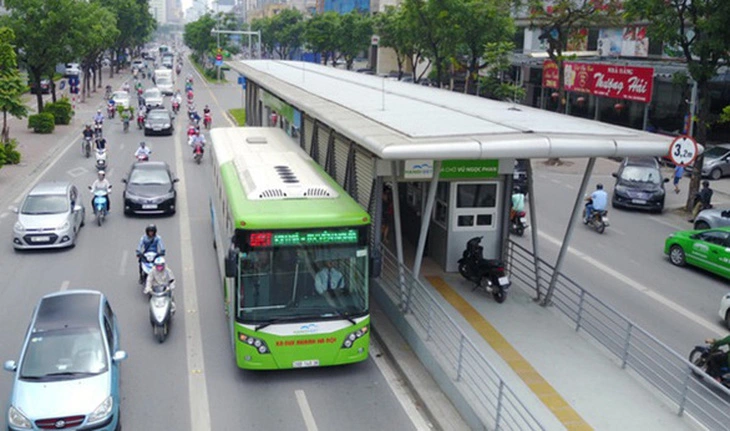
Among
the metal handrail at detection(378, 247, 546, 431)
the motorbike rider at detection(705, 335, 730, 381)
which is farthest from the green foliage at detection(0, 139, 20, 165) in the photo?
the motorbike rider at detection(705, 335, 730, 381)

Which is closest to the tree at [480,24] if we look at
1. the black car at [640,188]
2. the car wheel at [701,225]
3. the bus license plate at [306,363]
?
the black car at [640,188]

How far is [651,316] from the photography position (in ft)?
52.9

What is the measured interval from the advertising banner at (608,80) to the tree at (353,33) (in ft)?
117

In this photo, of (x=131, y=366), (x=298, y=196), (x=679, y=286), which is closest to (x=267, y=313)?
(x=298, y=196)

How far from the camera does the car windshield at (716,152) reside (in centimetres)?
3444

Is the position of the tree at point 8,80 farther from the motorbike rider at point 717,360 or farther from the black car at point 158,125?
the motorbike rider at point 717,360

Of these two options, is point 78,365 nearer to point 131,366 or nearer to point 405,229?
point 131,366

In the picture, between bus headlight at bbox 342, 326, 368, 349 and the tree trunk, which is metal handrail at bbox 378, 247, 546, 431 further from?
the tree trunk

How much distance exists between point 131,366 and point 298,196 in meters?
3.94

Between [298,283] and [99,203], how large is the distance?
12.6 meters

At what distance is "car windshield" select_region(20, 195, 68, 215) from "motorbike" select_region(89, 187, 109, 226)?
1.78 m

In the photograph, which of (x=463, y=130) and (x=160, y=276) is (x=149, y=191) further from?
(x=463, y=130)

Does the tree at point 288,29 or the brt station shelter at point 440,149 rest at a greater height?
the tree at point 288,29

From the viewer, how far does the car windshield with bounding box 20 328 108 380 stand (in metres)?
10.2
